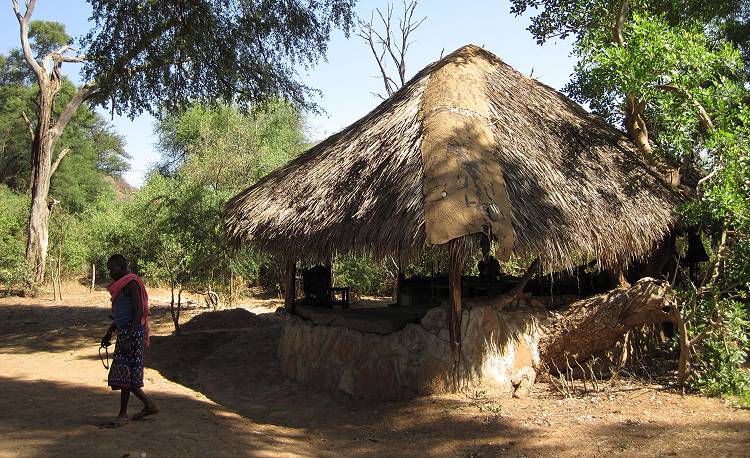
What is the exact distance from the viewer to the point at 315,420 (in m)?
6.34

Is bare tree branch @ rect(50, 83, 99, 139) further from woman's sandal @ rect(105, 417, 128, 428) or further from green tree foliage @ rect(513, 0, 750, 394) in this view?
green tree foliage @ rect(513, 0, 750, 394)

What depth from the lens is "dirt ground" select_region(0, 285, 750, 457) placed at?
186 inches

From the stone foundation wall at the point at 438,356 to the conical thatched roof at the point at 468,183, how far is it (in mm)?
917

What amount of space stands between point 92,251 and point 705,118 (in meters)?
18.5

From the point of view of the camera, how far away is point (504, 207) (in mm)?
6043

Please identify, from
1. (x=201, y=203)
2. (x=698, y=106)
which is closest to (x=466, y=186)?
(x=698, y=106)

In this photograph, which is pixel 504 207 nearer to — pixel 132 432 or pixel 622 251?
pixel 622 251

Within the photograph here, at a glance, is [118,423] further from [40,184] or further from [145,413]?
[40,184]

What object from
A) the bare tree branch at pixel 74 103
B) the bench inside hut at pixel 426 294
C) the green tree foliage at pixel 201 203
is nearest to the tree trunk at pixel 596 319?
the bench inside hut at pixel 426 294

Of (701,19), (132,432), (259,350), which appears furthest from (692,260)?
(132,432)

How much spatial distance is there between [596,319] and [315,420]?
10.8 ft

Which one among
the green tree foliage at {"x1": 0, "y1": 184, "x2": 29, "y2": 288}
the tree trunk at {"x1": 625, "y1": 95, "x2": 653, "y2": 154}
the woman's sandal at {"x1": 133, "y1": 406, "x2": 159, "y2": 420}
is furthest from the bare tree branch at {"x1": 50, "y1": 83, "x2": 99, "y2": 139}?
the tree trunk at {"x1": 625, "y1": 95, "x2": 653, "y2": 154}

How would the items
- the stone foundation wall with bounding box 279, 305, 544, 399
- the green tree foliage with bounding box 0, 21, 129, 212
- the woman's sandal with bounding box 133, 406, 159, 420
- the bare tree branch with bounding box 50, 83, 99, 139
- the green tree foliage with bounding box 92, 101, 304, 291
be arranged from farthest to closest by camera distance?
the green tree foliage with bounding box 0, 21, 129, 212
the bare tree branch with bounding box 50, 83, 99, 139
the green tree foliage with bounding box 92, 101, 304, 291
the stone foundation wall with bounding box 279, 305, 544, 399
the woman's sandal with bounding box 133, 406, 159, 420

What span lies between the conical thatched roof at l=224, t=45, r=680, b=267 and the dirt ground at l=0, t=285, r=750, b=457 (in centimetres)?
149
